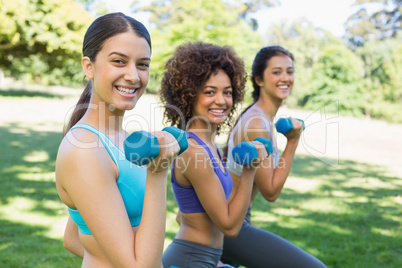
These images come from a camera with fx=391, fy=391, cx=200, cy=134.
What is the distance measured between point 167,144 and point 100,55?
0.48 meters

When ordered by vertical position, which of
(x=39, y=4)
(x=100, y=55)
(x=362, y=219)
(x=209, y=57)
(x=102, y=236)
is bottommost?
(x=362, y=219)

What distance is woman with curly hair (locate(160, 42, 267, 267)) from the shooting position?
7.00 ft

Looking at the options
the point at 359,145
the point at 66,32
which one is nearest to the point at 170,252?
the point at 359,145

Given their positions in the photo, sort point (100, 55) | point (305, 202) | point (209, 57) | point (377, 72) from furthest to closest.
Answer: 1. point (377, 72)
2. point (305, 202)
3. point (209, 57)
4. point (100, 55)

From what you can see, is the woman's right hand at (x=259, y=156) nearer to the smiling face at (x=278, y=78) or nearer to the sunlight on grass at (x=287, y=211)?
the smiling face at (x=278, y=78)

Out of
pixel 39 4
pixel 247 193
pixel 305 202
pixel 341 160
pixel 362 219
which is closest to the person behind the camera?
pixel 247 193

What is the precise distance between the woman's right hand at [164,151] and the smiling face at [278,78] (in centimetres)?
219

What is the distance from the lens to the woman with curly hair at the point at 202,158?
2.13m

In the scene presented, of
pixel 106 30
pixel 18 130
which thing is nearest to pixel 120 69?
pixel 106 30

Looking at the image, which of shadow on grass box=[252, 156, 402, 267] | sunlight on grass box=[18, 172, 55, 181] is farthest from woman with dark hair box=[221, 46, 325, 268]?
sunlight on grass box=[18, 172, 55, 181]

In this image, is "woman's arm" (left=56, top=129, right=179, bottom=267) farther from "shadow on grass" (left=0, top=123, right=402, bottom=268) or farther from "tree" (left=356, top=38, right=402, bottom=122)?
"tree" (left=356, top=38, right=402, bottom=122)

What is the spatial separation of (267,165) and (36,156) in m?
8.36

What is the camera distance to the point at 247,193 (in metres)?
2.13

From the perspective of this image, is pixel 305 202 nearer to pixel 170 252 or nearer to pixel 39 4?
pixel 170 252
